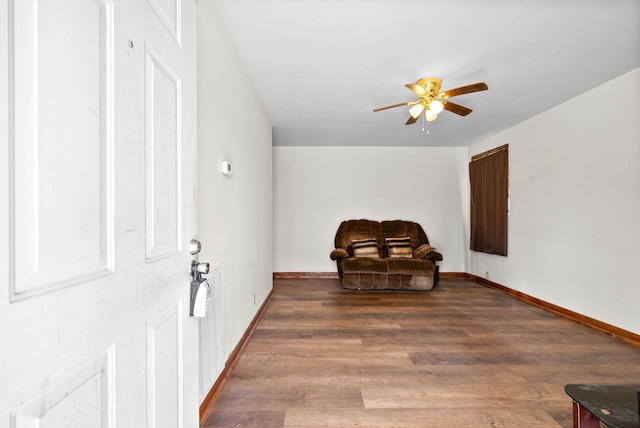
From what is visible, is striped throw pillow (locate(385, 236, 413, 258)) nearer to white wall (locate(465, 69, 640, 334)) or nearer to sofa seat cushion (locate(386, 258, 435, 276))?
sofa seat cushion (locate(386, 258, 435, 276))

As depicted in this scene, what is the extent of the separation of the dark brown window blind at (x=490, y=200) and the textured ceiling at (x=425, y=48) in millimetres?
1024

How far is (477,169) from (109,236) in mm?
5470

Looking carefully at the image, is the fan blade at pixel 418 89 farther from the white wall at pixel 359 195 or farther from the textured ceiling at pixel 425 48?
the white wall at pixel 359 195

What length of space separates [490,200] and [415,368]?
3423mm

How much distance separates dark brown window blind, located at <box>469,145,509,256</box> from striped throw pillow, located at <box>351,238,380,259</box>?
1720mm

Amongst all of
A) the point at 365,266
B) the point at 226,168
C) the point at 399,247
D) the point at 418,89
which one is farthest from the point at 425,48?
the point at 399,247

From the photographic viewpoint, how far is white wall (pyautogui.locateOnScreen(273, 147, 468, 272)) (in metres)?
5.42

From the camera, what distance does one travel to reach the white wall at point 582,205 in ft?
8.75

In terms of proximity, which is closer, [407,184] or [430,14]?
[430,14]

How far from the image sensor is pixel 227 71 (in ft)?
6.92

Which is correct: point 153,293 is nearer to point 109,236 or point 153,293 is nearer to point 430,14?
point 109,236

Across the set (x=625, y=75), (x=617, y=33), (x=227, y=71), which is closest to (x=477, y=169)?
(x=625, y=75)

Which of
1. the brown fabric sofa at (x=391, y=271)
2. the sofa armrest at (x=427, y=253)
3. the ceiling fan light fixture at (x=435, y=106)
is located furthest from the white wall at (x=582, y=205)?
the ceiling fan light fixture at (x=435, y=106)

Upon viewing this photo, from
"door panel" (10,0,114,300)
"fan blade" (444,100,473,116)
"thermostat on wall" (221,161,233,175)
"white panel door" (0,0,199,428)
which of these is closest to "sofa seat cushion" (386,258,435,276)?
"fan blade" (444,100,473,116)
